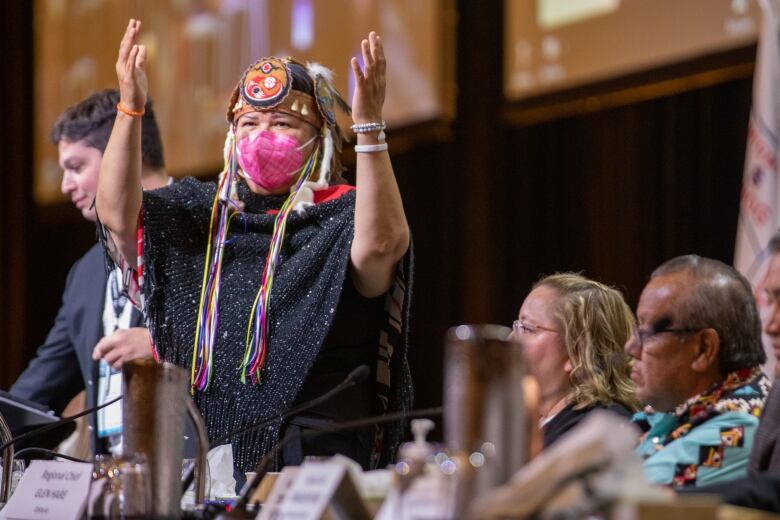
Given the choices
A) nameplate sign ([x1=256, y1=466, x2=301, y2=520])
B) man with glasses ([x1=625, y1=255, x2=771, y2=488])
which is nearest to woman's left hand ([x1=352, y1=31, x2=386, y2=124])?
man with glasses ([x1=625, y1=255, x2=771, y2=488])

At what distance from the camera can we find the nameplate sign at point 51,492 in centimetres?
167

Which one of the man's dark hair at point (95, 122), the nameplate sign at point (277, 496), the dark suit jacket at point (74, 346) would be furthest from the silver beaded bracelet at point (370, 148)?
the dark suit jacket at point (74, 346)

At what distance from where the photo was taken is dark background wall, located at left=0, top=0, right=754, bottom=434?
3967mm

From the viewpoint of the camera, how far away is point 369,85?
221cm

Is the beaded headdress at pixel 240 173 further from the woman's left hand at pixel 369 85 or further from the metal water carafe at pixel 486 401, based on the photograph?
the metal water carafe at pixel 486 401

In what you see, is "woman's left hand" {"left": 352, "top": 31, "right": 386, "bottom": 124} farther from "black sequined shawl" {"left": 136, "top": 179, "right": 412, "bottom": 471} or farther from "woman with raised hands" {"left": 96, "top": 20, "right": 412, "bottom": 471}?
"black sequined shawl" {"left": 136, "top": 179, "right": 412, "bottom": 471}

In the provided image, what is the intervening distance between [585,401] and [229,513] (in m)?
1.00

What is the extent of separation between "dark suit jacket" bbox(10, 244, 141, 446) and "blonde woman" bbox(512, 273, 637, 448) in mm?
1209

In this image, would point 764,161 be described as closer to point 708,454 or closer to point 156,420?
point 708,454

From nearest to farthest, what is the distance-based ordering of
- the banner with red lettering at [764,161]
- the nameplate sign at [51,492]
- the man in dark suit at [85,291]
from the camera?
the nameplate sign at [51,492], the man in dark suit at [85,291], the banner with red lettering at [764,161]

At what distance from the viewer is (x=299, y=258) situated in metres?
2.40

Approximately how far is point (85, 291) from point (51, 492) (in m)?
1.60

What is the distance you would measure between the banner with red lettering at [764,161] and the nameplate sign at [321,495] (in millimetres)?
2090

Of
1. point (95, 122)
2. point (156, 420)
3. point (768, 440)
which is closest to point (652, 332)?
point (768, 440)
